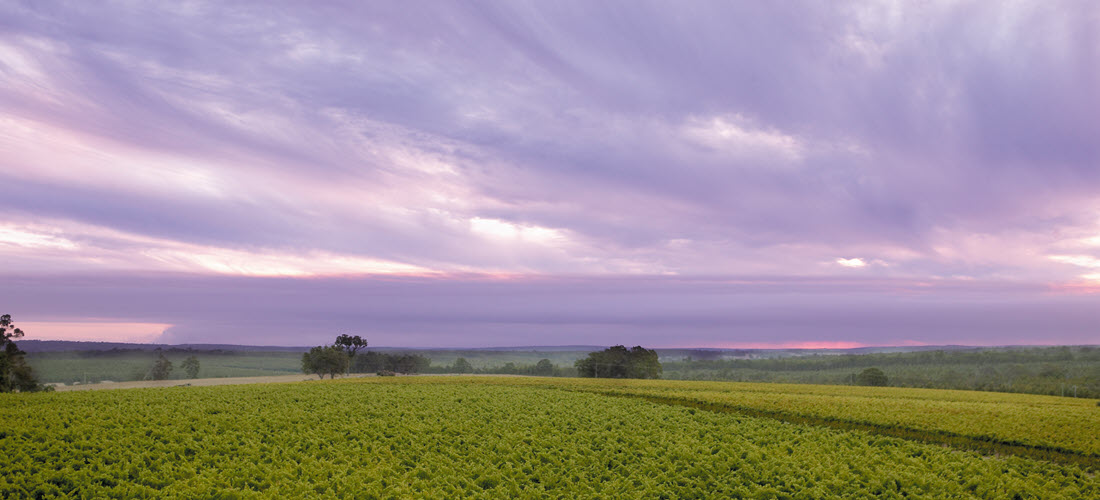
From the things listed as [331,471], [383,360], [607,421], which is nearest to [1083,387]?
[607,421]

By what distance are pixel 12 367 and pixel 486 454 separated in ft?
134

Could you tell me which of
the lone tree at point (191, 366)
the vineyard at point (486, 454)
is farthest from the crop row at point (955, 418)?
the lone tree at point (191, 366)

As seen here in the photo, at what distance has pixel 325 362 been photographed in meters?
63.8

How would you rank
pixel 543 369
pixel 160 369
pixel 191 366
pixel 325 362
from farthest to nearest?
pixel 191 366, pixel 543 369, pixel 160 369, pixel 325 362

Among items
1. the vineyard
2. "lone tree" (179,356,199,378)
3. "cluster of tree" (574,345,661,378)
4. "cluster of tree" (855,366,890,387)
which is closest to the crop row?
the vineyard

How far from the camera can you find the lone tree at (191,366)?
83.8m

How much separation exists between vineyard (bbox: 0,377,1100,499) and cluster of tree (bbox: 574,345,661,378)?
4720 centimetres

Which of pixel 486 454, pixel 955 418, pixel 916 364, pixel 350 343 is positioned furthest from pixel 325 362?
pixel 916 364

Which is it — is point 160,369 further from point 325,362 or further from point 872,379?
point 872,379

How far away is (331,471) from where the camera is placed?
42.0 ft

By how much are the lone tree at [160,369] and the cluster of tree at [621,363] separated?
55242 mm

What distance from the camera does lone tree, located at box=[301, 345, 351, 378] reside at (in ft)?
209

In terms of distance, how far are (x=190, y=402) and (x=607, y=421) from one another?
52.3 ft

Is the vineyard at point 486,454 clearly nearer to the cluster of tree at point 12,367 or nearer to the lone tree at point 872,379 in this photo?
the cluster of tree at point 12,367
